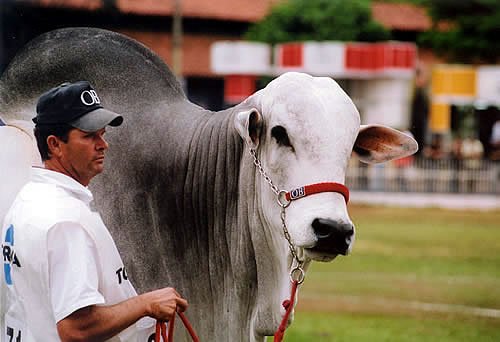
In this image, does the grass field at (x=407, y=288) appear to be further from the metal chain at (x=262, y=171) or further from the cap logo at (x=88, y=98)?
the cap logo at (x=88, y=98)

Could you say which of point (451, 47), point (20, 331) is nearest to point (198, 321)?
point (20, 331)

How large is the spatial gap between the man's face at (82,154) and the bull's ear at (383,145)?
1.22 metres

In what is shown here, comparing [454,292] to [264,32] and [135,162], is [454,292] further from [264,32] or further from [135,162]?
[264,32]

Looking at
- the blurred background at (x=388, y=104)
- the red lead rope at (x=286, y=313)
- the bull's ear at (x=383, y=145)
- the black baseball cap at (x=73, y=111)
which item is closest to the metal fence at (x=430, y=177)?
the blurred background at (x=388, y=104)

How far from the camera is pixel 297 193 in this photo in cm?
405

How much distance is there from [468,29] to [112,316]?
121 feet

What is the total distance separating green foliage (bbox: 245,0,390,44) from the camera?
38094 mm

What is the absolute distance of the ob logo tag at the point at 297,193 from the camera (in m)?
4.02

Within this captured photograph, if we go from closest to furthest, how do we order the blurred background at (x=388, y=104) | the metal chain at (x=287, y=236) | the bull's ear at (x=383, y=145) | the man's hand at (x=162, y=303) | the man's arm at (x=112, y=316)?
the man's arm at (x=112, y=316) → the man's hand at (x=162, y=303) → the metal chain at (x=287, y=236) → the bull's ear at (x=383, y=145) → the blurred background at (x=388, y=104)

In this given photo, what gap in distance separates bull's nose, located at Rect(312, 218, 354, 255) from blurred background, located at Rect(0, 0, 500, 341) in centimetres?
269

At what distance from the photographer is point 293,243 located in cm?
405

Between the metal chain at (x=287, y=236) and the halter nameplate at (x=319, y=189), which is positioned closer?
the halter nameplate at (x=319, y=189)

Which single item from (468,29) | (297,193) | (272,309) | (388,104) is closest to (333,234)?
(297,193)

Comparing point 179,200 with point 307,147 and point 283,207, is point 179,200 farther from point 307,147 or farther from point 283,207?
point 307,147
